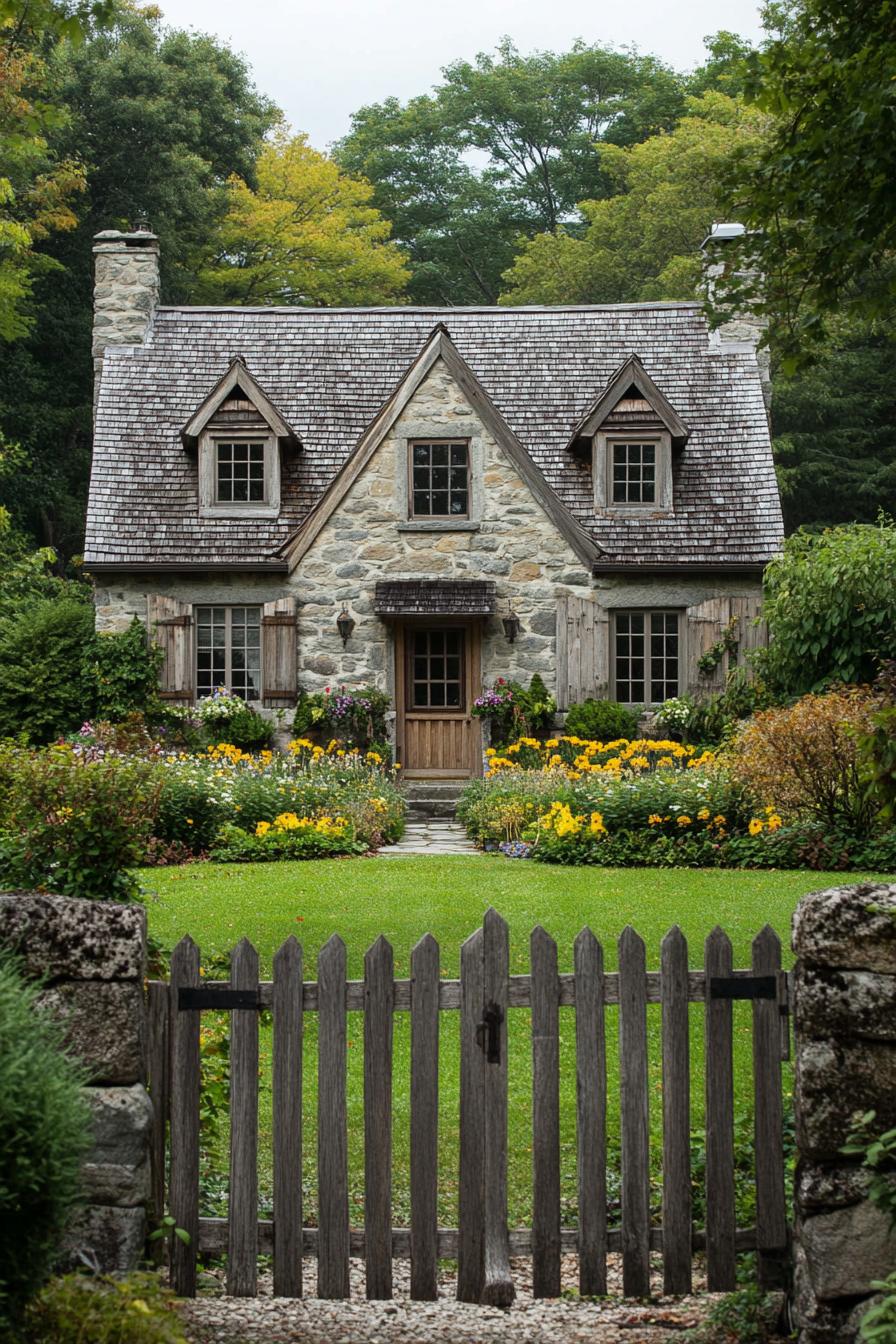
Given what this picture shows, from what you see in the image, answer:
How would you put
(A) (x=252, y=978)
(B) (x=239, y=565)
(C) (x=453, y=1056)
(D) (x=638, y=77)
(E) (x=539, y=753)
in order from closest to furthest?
(A) (x=252, y=978) < (C) (x=453, y=1056) < (E) (x=539, y=753) < (B) (x=239, y=565) < (D) (x=638, y=77)

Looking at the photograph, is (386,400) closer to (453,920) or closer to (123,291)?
(123,291)

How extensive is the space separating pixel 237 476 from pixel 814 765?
10.8 m

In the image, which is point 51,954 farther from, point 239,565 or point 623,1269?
point 239,565

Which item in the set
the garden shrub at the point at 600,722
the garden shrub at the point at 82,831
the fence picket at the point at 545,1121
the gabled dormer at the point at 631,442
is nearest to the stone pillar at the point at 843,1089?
the fence picket at the point at 545,1121

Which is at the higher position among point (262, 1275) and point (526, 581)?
point (526, 581)

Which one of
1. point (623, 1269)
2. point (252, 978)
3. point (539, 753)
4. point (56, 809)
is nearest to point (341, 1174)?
point (252, 978)

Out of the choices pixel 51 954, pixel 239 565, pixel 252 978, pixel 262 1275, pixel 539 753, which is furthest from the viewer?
pixel 239 565

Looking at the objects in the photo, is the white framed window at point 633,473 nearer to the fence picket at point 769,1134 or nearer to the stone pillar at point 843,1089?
the fence picket at point 769,1134

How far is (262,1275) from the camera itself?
15.9 ft

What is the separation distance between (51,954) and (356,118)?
39123 millimetres

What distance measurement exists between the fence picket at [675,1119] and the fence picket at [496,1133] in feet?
1.65

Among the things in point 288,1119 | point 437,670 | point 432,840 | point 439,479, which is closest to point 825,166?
point 288,1119

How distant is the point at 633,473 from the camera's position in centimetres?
2027

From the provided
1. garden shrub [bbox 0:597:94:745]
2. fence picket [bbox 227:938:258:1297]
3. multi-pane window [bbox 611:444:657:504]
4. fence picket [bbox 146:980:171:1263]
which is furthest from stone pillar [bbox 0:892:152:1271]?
multi-pane window [bbox 611:444:657:504]
